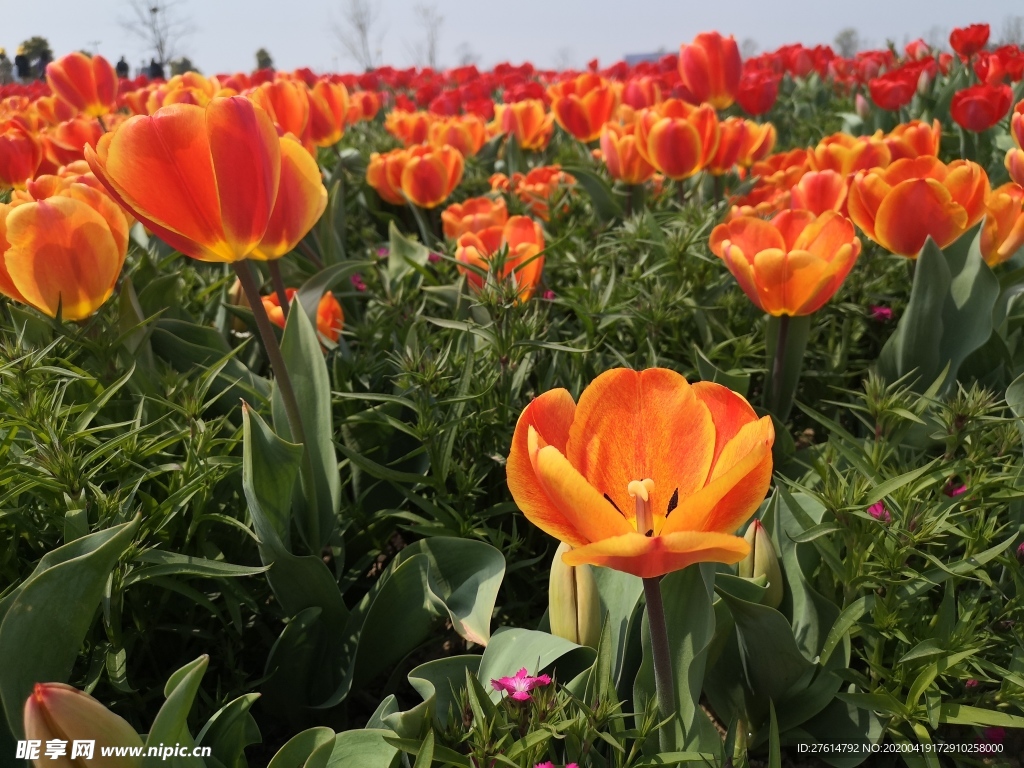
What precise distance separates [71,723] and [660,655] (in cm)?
64

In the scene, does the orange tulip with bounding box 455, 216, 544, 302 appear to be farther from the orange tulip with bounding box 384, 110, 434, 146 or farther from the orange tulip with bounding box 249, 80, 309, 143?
the orange tulip with bounding box 384, 110, 434, 146

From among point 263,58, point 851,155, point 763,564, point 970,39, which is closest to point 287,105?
point 851,155

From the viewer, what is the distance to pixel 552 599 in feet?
4.21

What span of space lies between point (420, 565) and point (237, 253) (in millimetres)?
620

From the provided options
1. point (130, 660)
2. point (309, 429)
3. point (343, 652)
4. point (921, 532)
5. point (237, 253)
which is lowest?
point (343, 652)

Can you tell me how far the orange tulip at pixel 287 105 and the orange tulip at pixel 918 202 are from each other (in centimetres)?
155

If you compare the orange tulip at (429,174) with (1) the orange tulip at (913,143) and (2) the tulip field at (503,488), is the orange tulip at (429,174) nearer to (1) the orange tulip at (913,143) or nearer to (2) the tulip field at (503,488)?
(2) the tulip field at (503,488)

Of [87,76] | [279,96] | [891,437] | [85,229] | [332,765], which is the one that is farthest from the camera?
[87,76]

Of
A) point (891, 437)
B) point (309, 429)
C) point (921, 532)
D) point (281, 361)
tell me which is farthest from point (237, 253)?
point (891, 437)

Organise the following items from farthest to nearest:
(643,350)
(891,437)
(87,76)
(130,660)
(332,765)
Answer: (87,76), (643,350), (891,437), (130,660), (332,765)

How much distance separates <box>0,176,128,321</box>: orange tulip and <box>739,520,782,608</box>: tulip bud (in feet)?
4.24

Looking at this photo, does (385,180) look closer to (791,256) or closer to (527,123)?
(527,123)

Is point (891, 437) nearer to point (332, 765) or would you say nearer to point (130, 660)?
point (332, 765)

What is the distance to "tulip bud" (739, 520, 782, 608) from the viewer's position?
132cm
